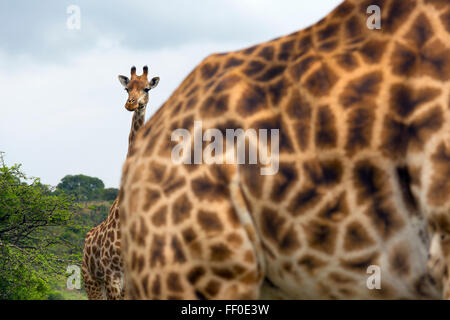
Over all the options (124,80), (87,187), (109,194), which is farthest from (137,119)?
(87,187)

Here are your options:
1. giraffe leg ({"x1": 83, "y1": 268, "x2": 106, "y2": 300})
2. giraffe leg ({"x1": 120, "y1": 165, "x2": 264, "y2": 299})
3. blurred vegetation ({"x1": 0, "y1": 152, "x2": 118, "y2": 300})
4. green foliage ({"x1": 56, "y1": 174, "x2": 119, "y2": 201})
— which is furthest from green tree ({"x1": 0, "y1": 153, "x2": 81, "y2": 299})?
green foliage ({"x1": 56, "y1": 174, "x2": 119, "y2": 201})

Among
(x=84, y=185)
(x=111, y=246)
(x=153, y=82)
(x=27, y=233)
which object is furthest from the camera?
(x=84, y=185)

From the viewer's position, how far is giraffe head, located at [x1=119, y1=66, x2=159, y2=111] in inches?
458

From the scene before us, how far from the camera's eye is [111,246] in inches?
422

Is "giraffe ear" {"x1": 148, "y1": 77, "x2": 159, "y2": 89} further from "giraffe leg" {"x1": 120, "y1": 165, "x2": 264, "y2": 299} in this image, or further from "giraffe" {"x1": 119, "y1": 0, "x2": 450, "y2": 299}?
"giraffe leg" {"x1": 120, "y1": 165, "x2": 264, "y2": 299}

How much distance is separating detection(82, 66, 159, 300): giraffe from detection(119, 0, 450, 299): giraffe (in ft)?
24.1

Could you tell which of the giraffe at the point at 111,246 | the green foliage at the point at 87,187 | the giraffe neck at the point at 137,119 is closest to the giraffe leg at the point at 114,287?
the giraffe at the point at 111,246

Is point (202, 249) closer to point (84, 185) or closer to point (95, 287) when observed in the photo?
point (95, 287)

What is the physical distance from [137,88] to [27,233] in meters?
9.84

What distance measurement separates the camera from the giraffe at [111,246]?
1072 centimetres
